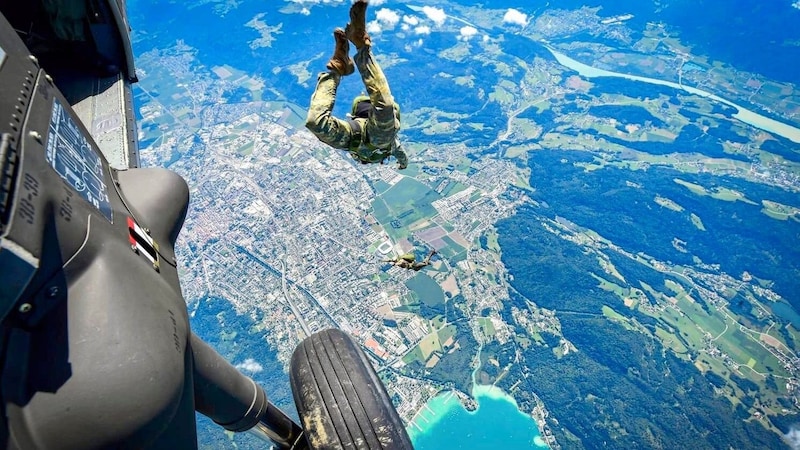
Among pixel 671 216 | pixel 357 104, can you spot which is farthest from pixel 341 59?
pixel 671 216

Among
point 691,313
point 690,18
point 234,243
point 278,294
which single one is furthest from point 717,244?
point 690,18

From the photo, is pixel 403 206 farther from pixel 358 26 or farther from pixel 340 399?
pixel 358 26

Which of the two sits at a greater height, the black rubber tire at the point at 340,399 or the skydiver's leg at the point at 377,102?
the skydiver's leg at the point at 377,102

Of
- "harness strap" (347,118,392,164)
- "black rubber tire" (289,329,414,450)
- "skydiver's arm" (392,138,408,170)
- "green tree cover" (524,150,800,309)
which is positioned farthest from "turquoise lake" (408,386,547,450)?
"harness strap" (347,118,392,164)

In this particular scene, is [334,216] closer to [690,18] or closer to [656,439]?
[656,439]

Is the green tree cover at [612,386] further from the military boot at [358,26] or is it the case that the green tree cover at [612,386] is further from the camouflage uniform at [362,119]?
the military boot at [358,26]

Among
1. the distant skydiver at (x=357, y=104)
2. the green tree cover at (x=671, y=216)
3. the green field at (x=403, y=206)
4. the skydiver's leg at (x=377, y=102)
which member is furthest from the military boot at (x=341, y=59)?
the green tree cover at (x=671, y=216)
